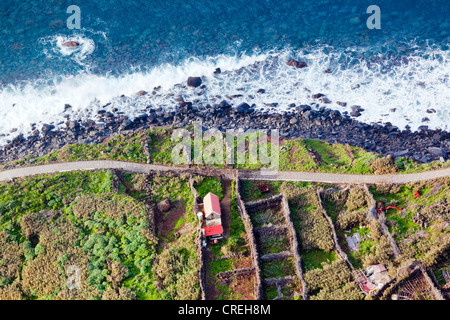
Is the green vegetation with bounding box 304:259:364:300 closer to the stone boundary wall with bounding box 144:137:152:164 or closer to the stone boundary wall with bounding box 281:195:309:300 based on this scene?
the stone boundary wall with bounding box 281:195:309:300

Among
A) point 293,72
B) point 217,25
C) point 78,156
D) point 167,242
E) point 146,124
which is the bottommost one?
point 167,242

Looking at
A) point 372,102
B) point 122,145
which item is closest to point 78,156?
point 122,145

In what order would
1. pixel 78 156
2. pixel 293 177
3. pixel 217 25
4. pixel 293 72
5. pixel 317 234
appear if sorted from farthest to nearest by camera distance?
1. pixel 217 25
2. pixel 293 72
3. pixel 78 156
4. pixel 293 177
5. pixel 317 234

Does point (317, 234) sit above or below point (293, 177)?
below

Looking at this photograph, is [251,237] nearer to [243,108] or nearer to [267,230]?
[267,230]

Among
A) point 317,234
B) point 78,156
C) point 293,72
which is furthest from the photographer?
point 293,72

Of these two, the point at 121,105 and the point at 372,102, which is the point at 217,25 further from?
the point at 372,102

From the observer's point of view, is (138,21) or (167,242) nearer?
(167,242)

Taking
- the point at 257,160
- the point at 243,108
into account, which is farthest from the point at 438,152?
the point at 243,108
